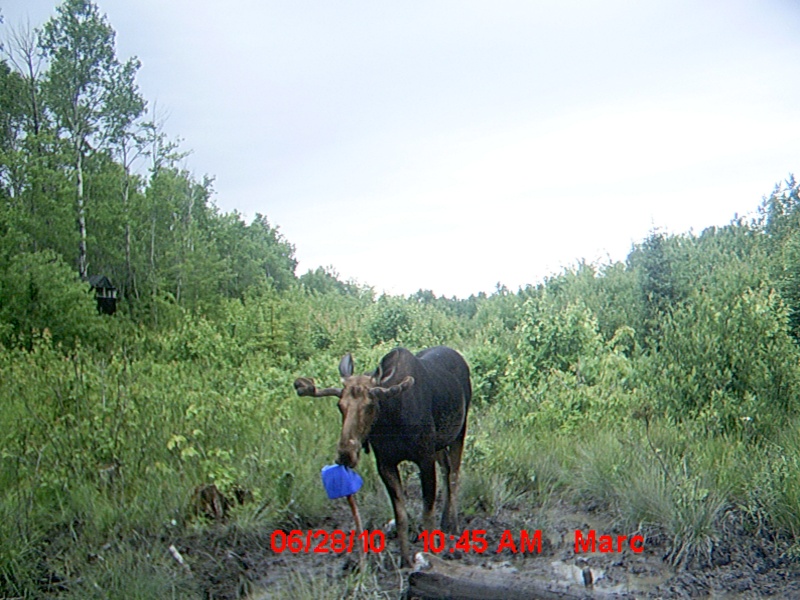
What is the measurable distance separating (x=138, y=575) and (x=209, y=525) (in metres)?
0.94

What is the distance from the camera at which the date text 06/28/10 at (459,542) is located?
502 centimetres

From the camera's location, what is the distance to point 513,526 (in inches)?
216

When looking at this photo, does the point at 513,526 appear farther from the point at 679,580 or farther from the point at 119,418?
the point at 119,418

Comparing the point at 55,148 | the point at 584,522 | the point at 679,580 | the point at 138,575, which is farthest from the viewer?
the point at 55,148

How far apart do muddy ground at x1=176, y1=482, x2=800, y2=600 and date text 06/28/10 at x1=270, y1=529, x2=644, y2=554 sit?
0.04 meters

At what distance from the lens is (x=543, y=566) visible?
4.93 meters

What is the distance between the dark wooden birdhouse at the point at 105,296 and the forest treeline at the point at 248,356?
144 millimetres

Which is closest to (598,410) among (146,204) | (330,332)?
(330,332)

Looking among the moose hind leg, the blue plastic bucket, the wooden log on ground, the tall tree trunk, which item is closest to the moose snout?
the blue plastic bucket

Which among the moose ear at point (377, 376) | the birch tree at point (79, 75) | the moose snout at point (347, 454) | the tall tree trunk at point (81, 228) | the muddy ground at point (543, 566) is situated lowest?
the muddy ground at point (543, 566)

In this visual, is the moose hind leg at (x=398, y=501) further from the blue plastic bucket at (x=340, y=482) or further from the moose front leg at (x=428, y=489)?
the blue plastic bucket at (x=340, y=482)
